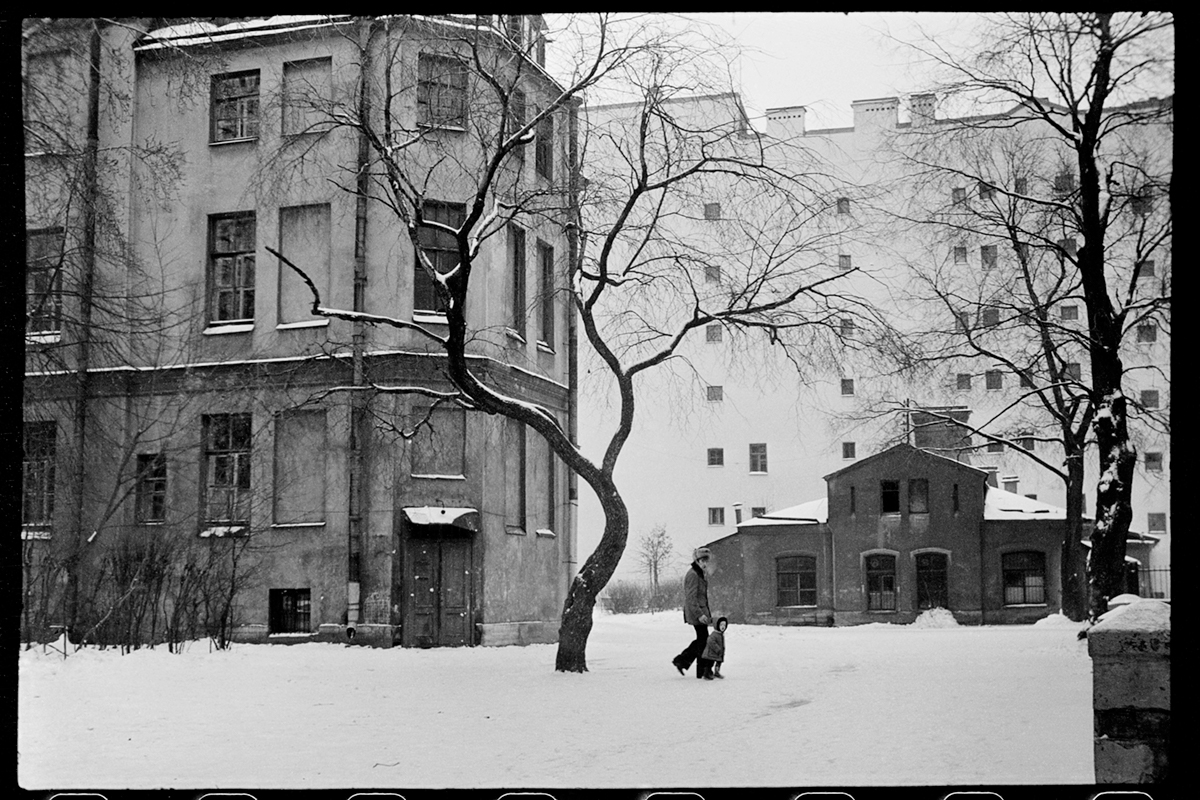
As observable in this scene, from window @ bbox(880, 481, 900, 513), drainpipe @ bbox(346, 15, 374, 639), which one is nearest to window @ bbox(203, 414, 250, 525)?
drainpipe @ bbox(346, 15, 374, 639)

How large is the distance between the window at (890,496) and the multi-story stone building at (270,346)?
5.53m

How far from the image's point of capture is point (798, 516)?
54.4 feet

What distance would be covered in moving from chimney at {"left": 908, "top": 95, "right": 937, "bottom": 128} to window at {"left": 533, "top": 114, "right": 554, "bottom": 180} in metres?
4.68

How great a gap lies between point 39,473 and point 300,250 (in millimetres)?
5125

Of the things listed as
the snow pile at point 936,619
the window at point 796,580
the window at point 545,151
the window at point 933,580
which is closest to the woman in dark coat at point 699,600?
the window at point 933,580

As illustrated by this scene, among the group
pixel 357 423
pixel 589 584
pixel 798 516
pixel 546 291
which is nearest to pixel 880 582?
pixel 798 516

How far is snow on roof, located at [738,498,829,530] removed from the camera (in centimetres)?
1558

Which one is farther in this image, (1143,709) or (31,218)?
(31,218)

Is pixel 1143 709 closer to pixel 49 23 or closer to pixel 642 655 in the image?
pixel 49 23

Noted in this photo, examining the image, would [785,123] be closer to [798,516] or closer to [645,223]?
[645,223]

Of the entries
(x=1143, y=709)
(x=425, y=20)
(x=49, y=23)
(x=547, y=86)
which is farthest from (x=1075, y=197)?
(x=49, y=23)

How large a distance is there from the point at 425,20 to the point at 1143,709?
11.6 meters

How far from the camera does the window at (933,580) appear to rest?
15.4 m

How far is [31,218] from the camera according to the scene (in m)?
10.9
